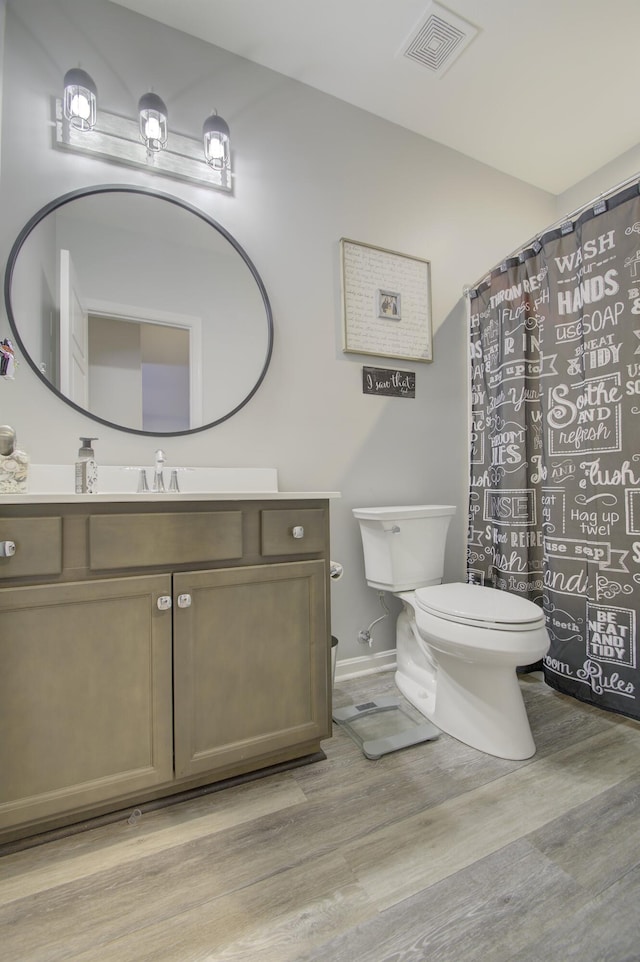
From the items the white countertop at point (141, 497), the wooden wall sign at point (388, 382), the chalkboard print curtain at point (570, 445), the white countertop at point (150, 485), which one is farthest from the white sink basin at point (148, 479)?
the chalkboard print curtain at point (570, 445)

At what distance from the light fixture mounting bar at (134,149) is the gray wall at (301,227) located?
0.12 feet

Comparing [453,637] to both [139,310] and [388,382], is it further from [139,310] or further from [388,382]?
[139,310]

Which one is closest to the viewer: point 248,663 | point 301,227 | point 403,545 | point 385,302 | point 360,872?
point 360,872

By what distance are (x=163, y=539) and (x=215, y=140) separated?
1.55 meters

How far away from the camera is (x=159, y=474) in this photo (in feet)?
4.83

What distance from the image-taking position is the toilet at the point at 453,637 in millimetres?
1283

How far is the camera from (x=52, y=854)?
0.99 meters

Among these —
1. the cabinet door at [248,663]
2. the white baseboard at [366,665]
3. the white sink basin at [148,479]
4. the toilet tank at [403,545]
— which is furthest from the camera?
the white baseboard at [366,665]

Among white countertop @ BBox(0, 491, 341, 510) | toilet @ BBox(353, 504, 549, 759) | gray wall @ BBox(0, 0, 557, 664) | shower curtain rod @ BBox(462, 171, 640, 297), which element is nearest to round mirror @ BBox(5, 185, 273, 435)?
gray wall @ BBox(0, 0, 557, 664)

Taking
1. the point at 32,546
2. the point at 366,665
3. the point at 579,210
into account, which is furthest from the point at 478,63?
the point at 366,665

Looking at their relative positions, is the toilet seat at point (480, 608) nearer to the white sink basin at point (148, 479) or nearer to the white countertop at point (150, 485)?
the white countertop at point (150, 485)

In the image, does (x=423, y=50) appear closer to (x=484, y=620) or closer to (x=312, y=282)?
(x=312, y=282)

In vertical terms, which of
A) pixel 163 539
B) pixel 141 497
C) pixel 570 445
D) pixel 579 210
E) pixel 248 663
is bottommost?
pixel 248 663

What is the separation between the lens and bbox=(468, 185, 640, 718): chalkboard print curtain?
148 cm
